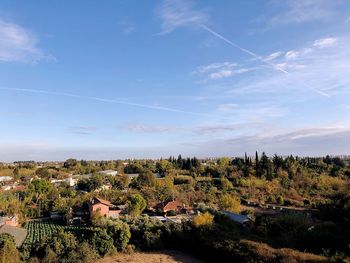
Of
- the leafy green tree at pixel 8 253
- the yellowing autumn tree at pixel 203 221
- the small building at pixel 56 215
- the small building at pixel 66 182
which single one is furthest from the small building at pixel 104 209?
the small building at pixel 66 182

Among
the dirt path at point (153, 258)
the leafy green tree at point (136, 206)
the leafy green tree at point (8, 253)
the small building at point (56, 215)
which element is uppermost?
the leafy green tree at point (136, 206)

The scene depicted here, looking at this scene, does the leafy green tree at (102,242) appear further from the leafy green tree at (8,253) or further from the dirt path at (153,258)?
the leafy green tree at (8,253)

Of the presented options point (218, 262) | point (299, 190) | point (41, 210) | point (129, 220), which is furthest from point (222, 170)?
point (218, 262)

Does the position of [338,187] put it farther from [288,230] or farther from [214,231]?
[214,231]

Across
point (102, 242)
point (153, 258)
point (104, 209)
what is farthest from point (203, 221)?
point (104, 209)

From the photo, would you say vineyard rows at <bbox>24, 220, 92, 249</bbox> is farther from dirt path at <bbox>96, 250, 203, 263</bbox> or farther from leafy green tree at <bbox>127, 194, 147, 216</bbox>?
dirt path at <bbox>96, 250, 203, 263</bbox>

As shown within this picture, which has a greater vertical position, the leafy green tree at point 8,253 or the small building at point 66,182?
the small building at point 66,182

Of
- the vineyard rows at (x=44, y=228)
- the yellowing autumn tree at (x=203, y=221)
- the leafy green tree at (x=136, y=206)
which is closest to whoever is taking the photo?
the yellowing autumn tree at (x=203, y=221)

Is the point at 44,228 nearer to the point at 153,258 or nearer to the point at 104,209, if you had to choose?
the point at 104,209
